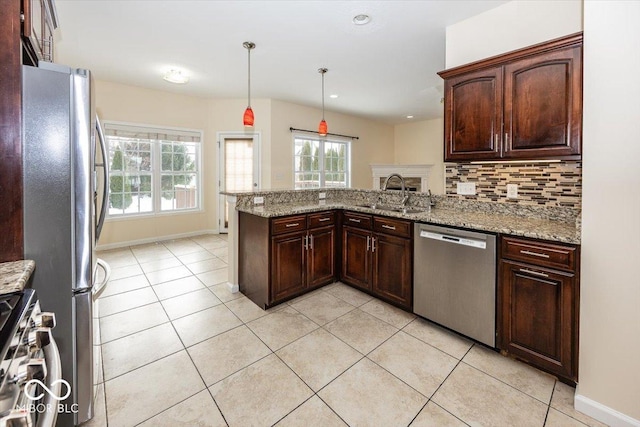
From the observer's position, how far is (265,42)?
126 inches

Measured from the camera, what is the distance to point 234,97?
5.51m

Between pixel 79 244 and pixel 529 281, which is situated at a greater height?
pixel 79 244

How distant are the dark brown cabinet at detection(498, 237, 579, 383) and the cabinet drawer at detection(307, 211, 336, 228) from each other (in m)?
1.61

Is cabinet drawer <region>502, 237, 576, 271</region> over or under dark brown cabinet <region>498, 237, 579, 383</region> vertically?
over

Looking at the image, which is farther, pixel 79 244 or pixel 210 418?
pixel 210 418

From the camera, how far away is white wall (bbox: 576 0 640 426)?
143cm

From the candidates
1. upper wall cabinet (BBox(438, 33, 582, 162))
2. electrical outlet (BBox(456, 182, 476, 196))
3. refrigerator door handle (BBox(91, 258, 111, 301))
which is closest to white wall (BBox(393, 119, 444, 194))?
electrical outlet (BBox(456, 182, 476, 196))

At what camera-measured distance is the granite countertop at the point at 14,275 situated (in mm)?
925

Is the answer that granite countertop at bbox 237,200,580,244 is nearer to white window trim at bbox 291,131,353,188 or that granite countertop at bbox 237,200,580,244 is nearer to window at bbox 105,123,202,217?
window at bbox 105,123,202,217

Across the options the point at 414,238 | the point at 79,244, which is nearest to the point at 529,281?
the point at 414,238

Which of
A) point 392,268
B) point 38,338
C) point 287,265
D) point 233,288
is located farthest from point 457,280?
point 38,338

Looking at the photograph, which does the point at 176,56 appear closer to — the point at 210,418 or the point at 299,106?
the point at 299,106

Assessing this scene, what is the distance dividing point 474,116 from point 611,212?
1.16 m

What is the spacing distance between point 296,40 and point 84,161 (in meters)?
2.58
